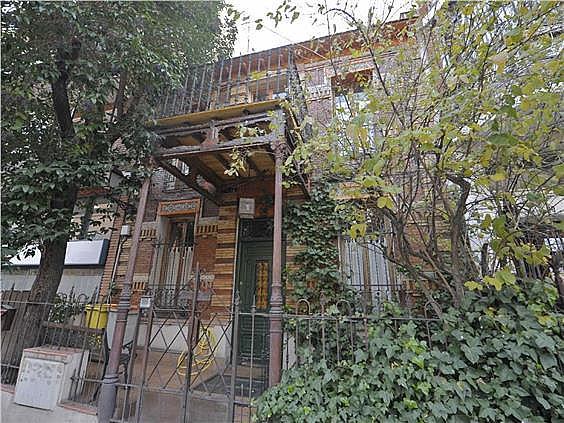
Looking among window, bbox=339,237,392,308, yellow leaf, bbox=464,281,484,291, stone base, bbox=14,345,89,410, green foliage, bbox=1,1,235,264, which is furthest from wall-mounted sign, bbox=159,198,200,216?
yellow leaf, bbox=464,281,484,291

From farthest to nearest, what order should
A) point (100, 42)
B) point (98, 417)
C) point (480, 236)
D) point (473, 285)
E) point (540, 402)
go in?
1. point (100, 42)
2. point (480, 236)
3. point (98, 417)
4. point (473, 285)
5. point (540, 402)

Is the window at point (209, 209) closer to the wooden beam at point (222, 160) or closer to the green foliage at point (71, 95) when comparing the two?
the wooden beam at point (222, 160)

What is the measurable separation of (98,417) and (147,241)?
4.45m

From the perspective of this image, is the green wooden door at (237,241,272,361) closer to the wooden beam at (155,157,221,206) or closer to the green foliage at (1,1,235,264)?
the wooden beam at (155,157,221,206)

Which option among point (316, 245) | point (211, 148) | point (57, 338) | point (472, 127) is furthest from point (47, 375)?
point (472, 127)

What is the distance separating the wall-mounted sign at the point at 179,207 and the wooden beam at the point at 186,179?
0.78 m

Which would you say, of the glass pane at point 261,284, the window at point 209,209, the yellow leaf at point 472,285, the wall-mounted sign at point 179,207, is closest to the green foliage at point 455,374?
the yellow leaf at point 472,285

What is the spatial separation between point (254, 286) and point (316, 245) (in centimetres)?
162

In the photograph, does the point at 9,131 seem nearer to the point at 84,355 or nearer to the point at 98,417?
the point at 84,355

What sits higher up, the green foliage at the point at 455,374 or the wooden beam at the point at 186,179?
the wooden beam at the point at 186,179

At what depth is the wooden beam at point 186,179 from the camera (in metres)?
4.80

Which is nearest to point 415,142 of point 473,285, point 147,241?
point 473,285

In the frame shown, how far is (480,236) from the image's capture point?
344 centimetres

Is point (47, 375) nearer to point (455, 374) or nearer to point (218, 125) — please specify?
point (218, 125)
